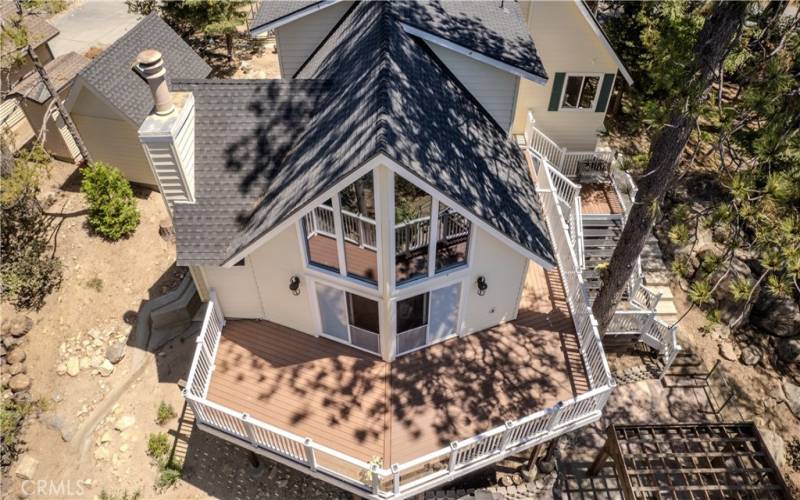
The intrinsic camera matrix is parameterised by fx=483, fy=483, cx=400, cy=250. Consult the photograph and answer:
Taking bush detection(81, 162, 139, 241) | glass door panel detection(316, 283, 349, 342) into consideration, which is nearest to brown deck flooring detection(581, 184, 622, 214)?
glass door panel detection(316, 283, 349, 342)

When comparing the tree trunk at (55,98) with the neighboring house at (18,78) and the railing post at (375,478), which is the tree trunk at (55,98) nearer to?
the neighboring house at (18,78)

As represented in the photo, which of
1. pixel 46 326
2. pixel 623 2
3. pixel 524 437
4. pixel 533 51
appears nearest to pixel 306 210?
pixel 524 437

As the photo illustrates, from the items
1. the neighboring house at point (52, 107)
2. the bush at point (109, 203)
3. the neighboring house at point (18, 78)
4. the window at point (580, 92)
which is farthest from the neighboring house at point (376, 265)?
the neighboring house at point (18, 78)

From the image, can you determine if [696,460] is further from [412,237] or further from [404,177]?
[404,177]

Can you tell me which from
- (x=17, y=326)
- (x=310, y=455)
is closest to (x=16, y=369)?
(x=17, y=326)

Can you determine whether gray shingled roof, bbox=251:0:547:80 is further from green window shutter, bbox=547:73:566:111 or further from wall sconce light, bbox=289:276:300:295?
wall sconce light, bbox=289:276:300:295

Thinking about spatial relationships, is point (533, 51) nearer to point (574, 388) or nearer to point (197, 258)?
point (574, 388)
